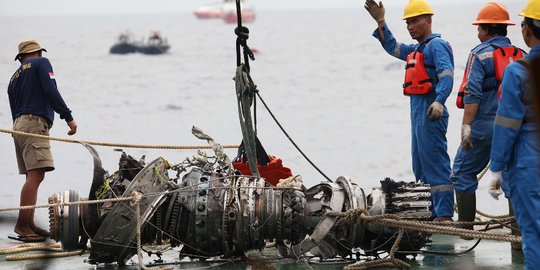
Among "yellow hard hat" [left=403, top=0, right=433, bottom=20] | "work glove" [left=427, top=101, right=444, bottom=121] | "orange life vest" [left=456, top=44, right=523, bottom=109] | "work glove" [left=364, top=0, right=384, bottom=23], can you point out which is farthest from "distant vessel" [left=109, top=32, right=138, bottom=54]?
"orange life vest" [left=456, top=44, right=523, bottom=109]

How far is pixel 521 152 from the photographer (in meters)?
6.29

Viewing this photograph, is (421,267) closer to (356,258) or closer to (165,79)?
(356,258)

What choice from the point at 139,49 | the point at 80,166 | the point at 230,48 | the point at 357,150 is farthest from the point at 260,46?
the point at 80,166

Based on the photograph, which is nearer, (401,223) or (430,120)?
(401,223)

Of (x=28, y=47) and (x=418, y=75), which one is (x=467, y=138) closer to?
(x=418, y=75)

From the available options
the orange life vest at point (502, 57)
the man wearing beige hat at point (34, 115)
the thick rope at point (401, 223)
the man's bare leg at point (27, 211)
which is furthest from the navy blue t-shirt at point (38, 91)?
the orange life vest at point (502, 57)

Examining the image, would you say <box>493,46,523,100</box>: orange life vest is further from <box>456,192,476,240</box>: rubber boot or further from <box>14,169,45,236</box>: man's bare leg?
<box>14,169,45,236</box>: man's bare leg

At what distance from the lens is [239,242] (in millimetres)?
7566

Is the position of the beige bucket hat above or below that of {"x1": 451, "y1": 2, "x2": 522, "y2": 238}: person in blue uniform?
above

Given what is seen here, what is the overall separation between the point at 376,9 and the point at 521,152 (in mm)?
3561

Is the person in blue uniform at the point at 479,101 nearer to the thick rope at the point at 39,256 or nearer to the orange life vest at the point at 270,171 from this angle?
the orange life vest at the point at 270,171

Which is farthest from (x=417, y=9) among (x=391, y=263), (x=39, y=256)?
(x=39, y=256)

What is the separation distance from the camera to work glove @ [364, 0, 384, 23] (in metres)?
9.61

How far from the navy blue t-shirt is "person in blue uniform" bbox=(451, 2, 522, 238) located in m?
3.24
